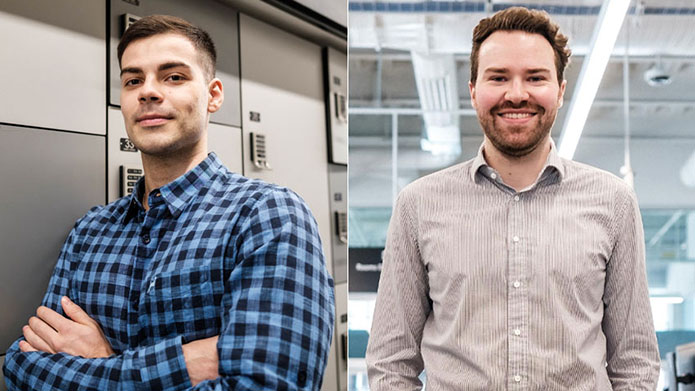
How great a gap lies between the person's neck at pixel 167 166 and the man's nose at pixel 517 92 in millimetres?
740

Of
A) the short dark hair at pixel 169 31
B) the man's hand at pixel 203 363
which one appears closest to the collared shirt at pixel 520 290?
the man's hand at pixel 203 363

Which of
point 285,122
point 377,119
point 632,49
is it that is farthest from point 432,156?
point 285,122

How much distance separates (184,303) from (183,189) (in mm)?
284

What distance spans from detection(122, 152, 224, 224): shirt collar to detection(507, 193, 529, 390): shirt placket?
27.9 inches

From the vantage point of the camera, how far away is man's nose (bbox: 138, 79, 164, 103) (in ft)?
4.76

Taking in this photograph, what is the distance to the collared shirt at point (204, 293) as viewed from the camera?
123cm

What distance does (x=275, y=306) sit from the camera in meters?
1.25

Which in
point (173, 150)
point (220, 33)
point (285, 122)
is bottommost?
point (173, 150)

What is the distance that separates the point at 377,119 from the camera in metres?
9.25

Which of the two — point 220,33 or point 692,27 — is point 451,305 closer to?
point 220,33

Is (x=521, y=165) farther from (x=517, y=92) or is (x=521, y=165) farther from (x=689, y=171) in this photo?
(x=689, y=171)

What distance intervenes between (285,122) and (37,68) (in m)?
1.22

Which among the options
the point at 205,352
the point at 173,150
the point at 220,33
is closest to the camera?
the point at 205,352

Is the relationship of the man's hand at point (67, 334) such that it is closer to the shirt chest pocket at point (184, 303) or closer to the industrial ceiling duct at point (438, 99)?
the shirt chest pocket at point (184, 303)
